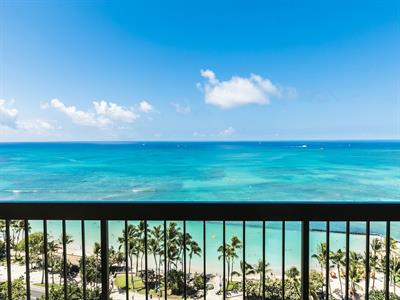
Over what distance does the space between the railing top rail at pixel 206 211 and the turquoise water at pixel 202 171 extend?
54.0 ft

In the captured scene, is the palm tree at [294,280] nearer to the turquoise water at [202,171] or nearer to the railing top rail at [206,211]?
the railing top rail at [206,211]

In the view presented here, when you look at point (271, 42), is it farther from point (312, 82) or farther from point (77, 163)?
point (77, 163)

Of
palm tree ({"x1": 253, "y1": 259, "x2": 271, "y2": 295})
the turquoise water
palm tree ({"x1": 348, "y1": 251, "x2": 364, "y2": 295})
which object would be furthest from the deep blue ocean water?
palm tree ({"x1": 348, "y1": 251, "x2": 364, "y2": 295})

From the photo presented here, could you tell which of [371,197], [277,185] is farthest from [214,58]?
[371,197]

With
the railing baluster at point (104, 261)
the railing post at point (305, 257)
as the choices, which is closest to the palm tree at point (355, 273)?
the railing post at point (305, 257)

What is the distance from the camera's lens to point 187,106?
2464 cm

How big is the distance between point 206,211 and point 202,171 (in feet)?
66.0

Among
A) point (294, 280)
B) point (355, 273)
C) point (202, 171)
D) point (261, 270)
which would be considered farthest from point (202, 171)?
point (261, 270)

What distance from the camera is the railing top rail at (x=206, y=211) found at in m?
1.38

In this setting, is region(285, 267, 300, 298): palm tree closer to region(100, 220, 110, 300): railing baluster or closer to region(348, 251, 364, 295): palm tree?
region(348, 251, 364, 295): palm tree

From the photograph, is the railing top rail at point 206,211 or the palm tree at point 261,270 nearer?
the railing top rail at point 206,211

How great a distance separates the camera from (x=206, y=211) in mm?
1399

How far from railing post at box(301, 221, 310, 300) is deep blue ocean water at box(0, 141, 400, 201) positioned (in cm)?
1647

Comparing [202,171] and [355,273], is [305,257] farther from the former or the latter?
[202,171]
